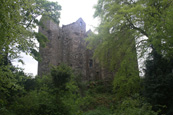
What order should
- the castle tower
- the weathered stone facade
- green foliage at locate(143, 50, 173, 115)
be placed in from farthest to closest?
the weathered stone facade, the castle tower, green foliage at locate(143, 50, 173, 115)

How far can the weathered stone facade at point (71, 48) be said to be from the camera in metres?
20.7

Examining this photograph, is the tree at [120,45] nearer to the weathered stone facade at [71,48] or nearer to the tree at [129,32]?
the tree at [129,32]

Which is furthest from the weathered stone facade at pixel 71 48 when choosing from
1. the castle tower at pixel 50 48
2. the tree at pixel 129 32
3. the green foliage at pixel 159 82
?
the green foliage at pixel 159 82

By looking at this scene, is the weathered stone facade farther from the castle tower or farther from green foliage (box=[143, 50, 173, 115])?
green foliage (box=[143, 50, 173, 115])

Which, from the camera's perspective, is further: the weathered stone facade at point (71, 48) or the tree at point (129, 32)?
the weathered stone facade at point (71, 48)

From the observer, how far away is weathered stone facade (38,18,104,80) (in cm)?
2070

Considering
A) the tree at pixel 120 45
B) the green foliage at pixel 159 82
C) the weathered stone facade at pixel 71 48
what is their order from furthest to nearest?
1. the weathered stone facade at pixel 71 48
2. the tree at pixel 120 45
3. the green foliage at pixel 159 82

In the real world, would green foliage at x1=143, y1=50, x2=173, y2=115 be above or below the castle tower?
below

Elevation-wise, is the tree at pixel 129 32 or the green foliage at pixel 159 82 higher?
the tree at pixel 129 32

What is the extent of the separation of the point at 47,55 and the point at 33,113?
40.9 feet

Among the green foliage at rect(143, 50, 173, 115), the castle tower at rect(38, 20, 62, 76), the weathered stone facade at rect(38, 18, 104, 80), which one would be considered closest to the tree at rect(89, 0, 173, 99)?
the green foliage at rect(143, 50, 173, 115)

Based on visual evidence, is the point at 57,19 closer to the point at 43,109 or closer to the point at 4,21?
the point at 43,109

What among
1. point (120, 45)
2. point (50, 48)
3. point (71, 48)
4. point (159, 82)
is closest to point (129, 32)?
point (120, 45)

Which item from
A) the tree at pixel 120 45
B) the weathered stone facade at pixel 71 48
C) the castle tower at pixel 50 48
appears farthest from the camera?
the weathered stone facade at pixel 71 48
